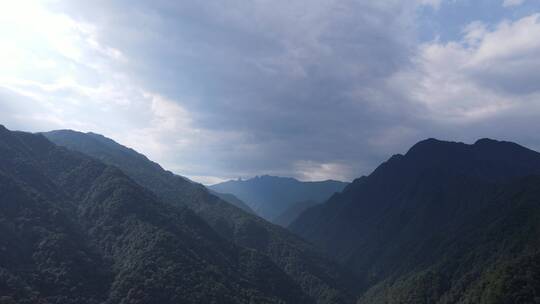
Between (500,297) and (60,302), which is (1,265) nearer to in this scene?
(60,302)

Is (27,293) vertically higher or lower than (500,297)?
lower

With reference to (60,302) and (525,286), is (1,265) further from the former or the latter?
(525,286)

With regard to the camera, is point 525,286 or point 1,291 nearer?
point 1,291

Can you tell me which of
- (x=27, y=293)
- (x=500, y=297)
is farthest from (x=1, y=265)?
(x=500, y=297)

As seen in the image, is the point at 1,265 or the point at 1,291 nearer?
the point at 1,291

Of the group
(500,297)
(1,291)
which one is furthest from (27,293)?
(500,297)

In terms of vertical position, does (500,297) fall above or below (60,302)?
above
